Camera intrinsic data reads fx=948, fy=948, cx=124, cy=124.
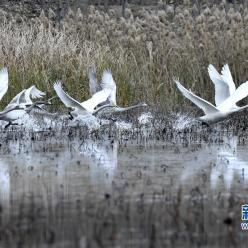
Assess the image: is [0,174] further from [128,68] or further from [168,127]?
[128,68]

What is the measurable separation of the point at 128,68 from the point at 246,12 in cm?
352

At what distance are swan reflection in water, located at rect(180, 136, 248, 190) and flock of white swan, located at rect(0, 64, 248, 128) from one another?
102 cm

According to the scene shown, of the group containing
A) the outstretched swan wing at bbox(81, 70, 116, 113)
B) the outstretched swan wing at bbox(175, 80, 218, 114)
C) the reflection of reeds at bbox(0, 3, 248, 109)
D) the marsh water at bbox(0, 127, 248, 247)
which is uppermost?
the reflection of reeds at bbox(0, 3, 248, 109)

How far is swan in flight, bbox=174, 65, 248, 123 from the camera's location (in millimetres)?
13750

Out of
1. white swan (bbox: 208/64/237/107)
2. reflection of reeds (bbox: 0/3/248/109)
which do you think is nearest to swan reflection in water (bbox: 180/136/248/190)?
white swan (bbox: 208/64/237/107)

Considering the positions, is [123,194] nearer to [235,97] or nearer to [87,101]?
[235,97]

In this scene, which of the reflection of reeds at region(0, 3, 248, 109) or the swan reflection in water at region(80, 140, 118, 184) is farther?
the reflection of reeds at region(0, 3, 248, 109)

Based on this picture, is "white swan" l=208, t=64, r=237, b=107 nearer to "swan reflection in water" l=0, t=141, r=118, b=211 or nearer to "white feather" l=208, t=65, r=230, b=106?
"white feather" l=208, t=65, r=230, b=106

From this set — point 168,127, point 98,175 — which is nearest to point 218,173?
point 98,175

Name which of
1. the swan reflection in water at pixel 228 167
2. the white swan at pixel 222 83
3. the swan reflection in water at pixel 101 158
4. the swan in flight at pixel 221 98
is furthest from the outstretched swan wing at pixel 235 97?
the swan reflection in water at pixel 101 158

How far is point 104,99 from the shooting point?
604 inches

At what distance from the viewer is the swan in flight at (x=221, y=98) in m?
13.8

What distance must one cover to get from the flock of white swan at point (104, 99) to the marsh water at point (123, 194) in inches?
38.5

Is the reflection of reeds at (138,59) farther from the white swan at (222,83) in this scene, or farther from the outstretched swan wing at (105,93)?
the white swan at (222,83)
